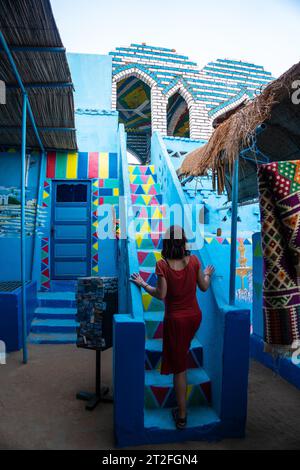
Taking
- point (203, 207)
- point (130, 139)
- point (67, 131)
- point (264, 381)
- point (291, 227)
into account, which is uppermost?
point (130, 139)

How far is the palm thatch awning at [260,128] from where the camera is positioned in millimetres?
2809

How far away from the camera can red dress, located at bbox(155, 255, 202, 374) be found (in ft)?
9.02

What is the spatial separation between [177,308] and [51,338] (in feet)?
11.8

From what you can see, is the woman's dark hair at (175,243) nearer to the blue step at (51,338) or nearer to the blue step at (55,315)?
the blue step at (51,338)

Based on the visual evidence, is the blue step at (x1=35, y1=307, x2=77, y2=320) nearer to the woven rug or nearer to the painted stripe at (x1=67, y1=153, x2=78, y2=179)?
the painted stripe at (x1=67, y1=153, x2=78, y2=179)

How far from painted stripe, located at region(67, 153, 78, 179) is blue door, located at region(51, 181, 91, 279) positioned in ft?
0.55

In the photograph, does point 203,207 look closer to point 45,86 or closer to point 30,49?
point 45,86

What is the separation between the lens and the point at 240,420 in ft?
9.41

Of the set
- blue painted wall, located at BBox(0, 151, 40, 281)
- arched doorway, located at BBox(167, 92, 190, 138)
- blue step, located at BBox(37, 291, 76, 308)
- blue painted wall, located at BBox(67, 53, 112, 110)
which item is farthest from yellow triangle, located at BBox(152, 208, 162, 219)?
arched doorway, located at BBox(167, 92, 190, 138)

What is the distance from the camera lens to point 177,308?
2.78m

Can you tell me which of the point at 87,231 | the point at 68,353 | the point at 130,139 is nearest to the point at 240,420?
the point at 68,353

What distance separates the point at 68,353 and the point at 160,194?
3534 mm

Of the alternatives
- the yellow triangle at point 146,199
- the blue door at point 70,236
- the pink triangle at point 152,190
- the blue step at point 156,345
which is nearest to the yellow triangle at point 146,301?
the blue step at point 156,345

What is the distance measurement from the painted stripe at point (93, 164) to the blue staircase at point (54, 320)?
2.83 metres
